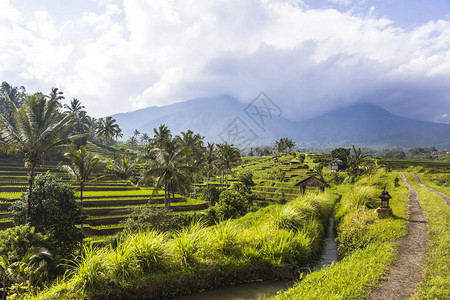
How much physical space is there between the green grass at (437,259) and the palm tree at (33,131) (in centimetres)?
1922

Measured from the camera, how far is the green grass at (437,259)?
4973 millimetres

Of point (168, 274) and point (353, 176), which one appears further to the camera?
point (353, 176)

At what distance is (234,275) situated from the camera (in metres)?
7.18

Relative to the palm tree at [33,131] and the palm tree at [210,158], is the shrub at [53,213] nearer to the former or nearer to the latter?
the palm tree at [33,131]

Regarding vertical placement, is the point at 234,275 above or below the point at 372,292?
below

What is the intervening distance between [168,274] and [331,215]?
14.2 meters

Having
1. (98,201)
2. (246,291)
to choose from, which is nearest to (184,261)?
(246,291)

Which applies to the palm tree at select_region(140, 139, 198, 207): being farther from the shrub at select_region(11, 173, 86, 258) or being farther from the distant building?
the distant building

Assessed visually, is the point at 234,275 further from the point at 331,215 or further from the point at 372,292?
the point at 331,215

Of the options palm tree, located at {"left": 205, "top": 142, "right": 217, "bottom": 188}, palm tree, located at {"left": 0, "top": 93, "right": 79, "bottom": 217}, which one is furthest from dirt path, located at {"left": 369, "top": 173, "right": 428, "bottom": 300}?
palm tree, located at {"left": 205, "top": 142, "right": 217, "bottom": 188}

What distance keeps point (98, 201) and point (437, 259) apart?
2945cm

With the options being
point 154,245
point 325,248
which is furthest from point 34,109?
point 325,248

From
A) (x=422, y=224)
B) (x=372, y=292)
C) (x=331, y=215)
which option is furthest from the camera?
(x=331, y=215)

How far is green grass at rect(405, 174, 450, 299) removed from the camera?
497 cm
